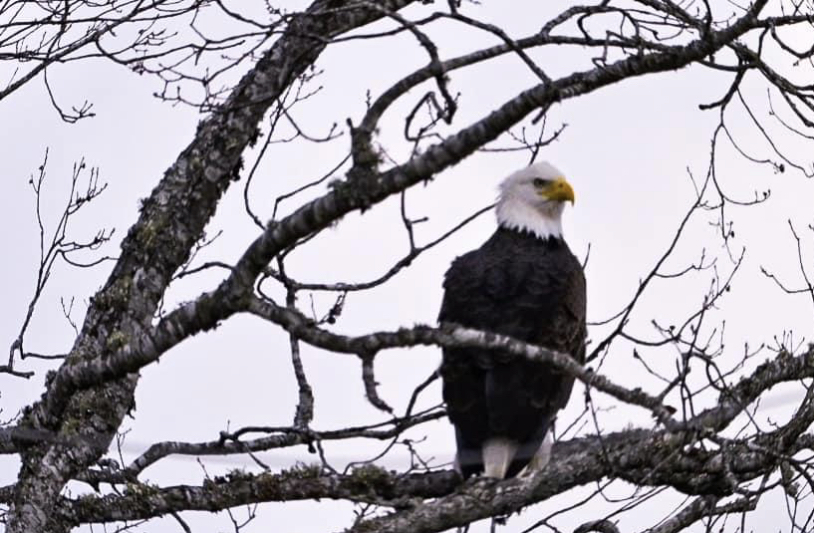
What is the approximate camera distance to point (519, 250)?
251 inches

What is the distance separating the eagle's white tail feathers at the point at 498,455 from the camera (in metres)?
5.83

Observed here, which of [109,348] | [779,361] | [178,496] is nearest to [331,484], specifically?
[178,496]

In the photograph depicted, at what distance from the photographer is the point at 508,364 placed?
232 inches

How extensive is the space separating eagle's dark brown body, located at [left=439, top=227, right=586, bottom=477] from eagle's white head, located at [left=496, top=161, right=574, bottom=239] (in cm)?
51

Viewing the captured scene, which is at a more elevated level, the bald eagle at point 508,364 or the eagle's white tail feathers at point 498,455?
the bald eagle at point 508,364

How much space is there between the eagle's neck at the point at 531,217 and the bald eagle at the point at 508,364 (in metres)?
0.37

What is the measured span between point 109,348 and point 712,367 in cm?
154

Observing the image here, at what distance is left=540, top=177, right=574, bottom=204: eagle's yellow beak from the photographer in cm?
676

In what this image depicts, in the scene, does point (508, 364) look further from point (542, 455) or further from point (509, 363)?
point (542, 455)

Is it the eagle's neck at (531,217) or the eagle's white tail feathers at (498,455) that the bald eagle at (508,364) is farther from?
the eagle's neck at (531,217)

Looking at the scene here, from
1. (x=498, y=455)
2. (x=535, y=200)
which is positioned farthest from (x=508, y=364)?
(x=535, y=200)

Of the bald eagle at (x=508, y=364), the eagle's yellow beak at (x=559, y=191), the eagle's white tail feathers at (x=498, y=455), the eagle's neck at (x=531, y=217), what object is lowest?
the eagle's white tail feathers at (x=498, y=455)

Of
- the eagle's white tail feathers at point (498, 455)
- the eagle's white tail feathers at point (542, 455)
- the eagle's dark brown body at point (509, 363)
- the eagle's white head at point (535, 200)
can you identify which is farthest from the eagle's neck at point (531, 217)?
the eagle's white tail feathers at point (498, 455)

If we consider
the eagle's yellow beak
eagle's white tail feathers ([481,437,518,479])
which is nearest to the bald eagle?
eagle's white tail feathers ([481,437,518,479])
